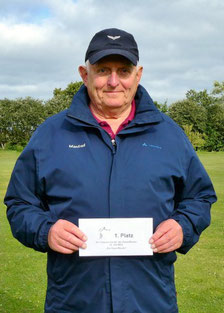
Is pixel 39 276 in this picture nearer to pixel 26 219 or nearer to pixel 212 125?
pixel 26 219

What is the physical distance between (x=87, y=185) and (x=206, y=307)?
4120 millimetres

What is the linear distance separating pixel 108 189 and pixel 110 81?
0.74m

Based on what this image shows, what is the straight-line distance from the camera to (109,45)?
3.11 meters

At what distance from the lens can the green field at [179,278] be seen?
20.9ft

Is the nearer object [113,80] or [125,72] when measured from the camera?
[113,80]

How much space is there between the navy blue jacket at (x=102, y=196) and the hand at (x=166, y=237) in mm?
76

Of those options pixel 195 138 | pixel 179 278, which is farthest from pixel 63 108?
pixel 179 278

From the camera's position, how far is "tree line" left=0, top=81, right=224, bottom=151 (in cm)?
6225

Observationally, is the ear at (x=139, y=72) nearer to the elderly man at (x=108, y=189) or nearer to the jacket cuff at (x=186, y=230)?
the elderly man at (x=108, y=189)

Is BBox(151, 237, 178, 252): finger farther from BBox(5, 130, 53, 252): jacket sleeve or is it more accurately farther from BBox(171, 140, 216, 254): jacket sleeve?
BBox(5, 130, 53, 252): jacket sleeve

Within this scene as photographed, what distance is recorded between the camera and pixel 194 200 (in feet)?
10.5

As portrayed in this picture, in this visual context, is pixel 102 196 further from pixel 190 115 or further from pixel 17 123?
pixel 190 115

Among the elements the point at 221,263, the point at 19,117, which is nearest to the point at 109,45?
the point at 221,263

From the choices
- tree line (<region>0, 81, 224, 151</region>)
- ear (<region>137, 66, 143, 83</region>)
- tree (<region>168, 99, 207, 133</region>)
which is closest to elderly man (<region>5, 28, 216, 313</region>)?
ear (<region>137, 66, 143, 83</region>)
